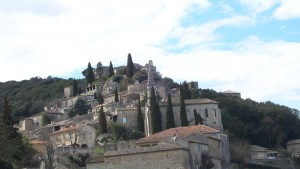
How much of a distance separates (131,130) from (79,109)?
97.0ft

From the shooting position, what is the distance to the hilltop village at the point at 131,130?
2097 inches

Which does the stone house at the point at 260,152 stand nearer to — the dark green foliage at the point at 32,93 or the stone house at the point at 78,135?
the stone house at the point at 78,135

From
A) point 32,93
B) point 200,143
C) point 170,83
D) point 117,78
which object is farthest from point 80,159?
point 32,93

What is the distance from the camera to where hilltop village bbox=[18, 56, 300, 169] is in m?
53.3

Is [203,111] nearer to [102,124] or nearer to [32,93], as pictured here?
[102,124]

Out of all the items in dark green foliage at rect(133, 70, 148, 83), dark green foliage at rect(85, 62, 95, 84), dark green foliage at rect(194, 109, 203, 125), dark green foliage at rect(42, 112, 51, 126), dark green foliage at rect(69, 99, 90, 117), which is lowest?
dark green foliage at rect(194, 109, 203, 125)

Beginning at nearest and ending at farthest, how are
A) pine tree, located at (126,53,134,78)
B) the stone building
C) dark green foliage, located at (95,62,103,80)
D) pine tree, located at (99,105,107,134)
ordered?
1. the stone building
2. pine tree, located at (99,105,107,134)
3. pine tree, located at (126,53,134,78)
4. dark green foliage, located at (95,62,103,80)

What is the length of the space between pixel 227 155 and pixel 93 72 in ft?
225

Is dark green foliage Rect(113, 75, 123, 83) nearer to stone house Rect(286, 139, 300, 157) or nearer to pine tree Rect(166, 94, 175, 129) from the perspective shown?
pine tree Rect(166, 94, 175, 129)

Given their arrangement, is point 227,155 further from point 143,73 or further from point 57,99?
point 57,99

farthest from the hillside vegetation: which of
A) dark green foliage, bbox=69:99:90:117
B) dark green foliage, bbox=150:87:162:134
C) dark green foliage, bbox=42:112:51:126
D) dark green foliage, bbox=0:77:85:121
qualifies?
dark green foliage, bbox=0:77:85:121

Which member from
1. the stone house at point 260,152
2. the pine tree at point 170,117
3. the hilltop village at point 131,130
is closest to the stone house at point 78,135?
the hilltop village at point 131,130

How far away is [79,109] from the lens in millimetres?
109312

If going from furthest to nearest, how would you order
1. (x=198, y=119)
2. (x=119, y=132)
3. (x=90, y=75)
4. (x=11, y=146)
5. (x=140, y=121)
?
(x=90, y=75), (x=140, y=121), (x=119, y=132), (x=198, y=119), (x=11, y=146)
